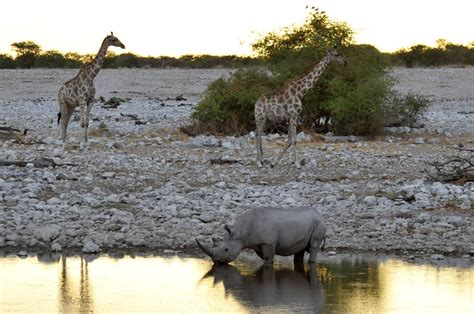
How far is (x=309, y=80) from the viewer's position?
71.6 feet

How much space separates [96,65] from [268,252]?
1339 cm

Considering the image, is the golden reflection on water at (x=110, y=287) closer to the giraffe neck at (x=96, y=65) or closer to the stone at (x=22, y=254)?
the stone at (x=22, y=254)

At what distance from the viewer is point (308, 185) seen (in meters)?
17.4

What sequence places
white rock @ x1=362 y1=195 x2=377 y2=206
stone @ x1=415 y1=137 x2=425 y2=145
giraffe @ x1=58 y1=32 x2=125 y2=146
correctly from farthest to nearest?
stone @ x1=415 y1=137 x2=425 y2=145, giraffe @ x1=58 y1=32 x2=125 y2=146, white rock @ x1=362 y1=195 x2=377 y2=206

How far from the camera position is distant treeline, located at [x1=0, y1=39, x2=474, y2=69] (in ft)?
197

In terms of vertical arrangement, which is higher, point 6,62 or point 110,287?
point 6,62

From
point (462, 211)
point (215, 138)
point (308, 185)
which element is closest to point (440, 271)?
point (462, 211)

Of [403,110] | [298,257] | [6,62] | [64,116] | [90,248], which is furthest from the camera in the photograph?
[6,62]

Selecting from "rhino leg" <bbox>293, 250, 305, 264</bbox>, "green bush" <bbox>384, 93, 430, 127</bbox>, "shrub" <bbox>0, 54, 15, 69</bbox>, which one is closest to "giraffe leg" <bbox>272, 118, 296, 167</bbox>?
"green bush" <bbox>384, 93, 430, 127</bbox>

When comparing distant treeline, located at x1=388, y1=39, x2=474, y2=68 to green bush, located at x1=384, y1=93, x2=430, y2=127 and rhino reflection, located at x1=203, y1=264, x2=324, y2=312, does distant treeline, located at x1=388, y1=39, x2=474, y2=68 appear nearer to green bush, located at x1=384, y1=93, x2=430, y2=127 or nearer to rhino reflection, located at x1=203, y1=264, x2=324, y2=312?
green bush, located at x1=384, y1=93, x2=430, y2=127

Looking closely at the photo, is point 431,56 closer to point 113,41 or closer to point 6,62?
point 6,62

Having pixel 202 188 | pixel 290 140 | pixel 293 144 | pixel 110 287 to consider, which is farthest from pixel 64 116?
pixel 110 287

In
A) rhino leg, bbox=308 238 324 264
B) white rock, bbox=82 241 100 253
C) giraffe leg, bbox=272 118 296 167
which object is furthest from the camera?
giraffe leg, bbox=272 118 296 167

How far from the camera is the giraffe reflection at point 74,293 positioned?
9789 millimetres
